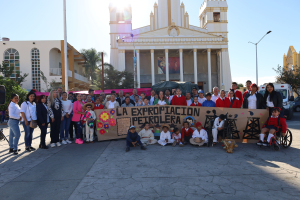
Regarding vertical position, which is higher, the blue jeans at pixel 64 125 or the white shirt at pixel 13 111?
the white shirt at pixel 13 111

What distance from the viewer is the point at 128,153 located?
22.4ft

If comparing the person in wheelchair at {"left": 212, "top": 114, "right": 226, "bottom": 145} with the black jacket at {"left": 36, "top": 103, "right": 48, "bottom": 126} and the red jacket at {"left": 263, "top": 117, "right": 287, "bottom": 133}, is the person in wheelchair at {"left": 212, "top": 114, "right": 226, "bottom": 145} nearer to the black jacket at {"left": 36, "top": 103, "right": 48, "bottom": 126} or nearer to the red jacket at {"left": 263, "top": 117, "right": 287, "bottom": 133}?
the red jacket at {"left": 263, "top": 117, "right": 287, "bottom": 133}

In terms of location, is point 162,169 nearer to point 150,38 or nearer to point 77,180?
point 77,180

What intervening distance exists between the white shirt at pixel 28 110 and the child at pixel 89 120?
1723 mm

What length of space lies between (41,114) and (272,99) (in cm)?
777

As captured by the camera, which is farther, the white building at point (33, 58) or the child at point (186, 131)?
the white building at point (33, 58)

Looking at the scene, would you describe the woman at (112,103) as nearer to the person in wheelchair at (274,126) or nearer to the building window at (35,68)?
the person in wheelchair at (274,126)

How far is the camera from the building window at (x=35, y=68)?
100 ft

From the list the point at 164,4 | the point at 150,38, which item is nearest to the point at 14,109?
the point at 150,38

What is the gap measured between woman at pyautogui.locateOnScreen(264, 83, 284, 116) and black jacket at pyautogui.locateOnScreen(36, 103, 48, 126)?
759cm

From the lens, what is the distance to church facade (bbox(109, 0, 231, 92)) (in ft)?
129

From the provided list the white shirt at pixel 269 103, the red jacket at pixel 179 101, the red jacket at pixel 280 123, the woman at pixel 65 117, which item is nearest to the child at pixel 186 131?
the red jacket at pixel 179 101

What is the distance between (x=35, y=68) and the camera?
30.6 metres

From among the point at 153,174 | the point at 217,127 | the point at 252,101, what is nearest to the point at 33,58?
the point at 217,127
